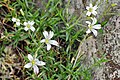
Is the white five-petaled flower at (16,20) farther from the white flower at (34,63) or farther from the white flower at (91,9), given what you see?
the white flower at (91,9)

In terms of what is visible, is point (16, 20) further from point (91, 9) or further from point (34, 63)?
point (91, 9)

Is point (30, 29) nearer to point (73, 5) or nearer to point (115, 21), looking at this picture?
point (73, 5)

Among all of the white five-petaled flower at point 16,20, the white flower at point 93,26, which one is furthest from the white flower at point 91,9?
the white five-petaled flower at point 16,20

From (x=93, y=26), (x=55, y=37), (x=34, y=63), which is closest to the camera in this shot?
(x=34, y=63)

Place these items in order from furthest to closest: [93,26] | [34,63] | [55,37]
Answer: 1. [55,37]
2. [93,26]
3. [34,63]

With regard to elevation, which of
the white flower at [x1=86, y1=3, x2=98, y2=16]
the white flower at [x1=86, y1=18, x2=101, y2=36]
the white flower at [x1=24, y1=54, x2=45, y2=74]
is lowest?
the white flower at [x1=24, y1=54, x2=45, y2=74]

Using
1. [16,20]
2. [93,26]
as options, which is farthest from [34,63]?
[93,26]

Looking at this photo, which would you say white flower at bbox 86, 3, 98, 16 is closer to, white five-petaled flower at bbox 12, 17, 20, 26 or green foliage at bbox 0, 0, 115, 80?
green foliage at bbox 0, 0, 115, 80

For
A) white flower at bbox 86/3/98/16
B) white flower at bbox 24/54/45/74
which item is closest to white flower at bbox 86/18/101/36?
white flower at bbox 86/3/98/16

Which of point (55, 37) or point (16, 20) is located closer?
point (16, 20)

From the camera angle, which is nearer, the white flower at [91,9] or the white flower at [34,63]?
the white flower at [34,63]

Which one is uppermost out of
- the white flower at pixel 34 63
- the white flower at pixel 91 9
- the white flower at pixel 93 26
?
the white flower at pixel 91 9

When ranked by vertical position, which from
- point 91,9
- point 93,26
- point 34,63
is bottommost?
point 34,63
